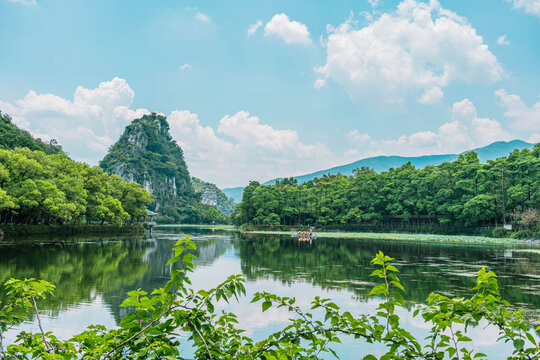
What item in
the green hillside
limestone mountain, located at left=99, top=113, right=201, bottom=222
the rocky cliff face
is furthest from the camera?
the rocky cliff face

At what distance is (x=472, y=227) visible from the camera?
168ft

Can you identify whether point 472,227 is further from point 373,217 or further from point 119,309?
point 119,309

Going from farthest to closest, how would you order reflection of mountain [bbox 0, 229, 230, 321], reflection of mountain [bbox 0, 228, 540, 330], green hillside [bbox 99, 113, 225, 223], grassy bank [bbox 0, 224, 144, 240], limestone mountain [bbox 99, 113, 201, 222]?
limestone mountain [bbox 99, 113, 201, 222]
green hillside [bbox 99, 113, 225, 223]
grassy bank [bbox 0, 224, 144, 240]
reflection of mountain [bbox 0, 228, 540, 330]
reflection of mountain [bbox 0, 229, 230, 321]

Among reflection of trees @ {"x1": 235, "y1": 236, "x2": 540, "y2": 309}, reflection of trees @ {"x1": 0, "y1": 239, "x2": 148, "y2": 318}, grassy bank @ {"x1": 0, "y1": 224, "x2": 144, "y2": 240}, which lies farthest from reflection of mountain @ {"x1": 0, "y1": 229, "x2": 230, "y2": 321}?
grassy bank @ {"x1": 0, "y1": 224, "x2": 144, "y2": 240}

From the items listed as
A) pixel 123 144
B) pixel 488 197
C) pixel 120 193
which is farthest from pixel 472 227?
pixel 123 144

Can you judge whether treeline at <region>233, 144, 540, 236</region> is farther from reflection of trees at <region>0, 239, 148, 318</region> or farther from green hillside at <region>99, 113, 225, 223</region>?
green hillside at <region>99, 113, 225, 223</region>

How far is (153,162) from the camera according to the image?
500 feet

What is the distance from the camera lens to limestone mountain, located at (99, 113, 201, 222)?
5399 inches

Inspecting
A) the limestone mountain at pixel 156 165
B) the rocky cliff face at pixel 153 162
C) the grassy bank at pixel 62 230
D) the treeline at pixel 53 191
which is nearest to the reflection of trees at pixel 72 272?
the treeline at pixel 53 191

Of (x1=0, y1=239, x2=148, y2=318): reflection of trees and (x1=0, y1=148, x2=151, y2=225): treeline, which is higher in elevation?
(x1=0, y1=148, x2=151, y2=225): treeline

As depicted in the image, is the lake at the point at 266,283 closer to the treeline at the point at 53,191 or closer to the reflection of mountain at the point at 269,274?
the reflection of mountain at the point at 269,274

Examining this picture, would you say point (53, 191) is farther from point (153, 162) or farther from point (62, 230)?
point (153, 162)

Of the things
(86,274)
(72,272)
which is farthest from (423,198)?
(72,272)

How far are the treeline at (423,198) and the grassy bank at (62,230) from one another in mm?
30705
